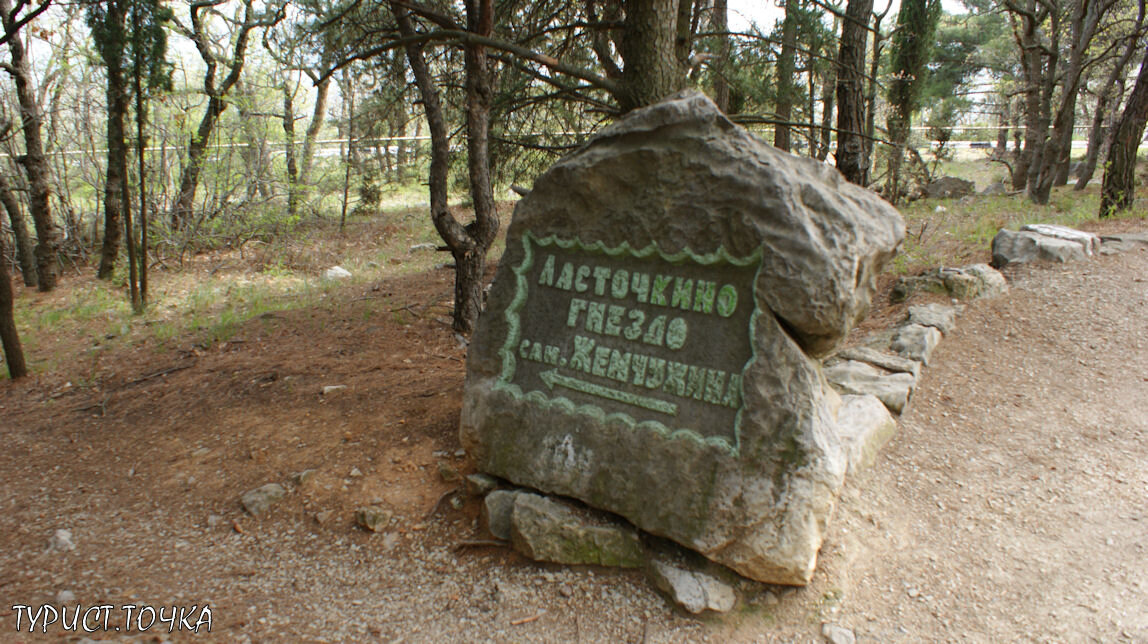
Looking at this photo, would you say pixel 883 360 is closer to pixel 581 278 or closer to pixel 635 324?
pixel 635 324

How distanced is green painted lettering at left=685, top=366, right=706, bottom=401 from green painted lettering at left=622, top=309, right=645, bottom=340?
279mm

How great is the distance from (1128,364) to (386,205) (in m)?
13.5

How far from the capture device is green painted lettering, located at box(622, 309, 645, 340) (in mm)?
2887

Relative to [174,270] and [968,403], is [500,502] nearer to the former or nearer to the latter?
[968,403]

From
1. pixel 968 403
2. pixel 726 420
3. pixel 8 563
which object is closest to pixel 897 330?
pixel 968 403

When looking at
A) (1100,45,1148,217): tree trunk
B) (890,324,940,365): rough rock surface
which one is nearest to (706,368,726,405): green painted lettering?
(890,324,940,365): rough rock surface

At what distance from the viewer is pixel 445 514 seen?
329cm

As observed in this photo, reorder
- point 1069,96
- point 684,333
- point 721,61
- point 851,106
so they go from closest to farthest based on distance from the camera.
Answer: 1. point 684,333
2. point 721,61
3. point 851,106
4. point 1069,96

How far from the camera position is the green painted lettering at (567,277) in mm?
3064

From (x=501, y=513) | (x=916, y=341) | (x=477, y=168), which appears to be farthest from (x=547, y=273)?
(x=916, y=341)

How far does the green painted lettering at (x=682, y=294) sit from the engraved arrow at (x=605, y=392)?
41cm

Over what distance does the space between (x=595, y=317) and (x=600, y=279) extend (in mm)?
170

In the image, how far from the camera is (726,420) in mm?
2713

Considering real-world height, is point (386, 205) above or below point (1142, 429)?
above
